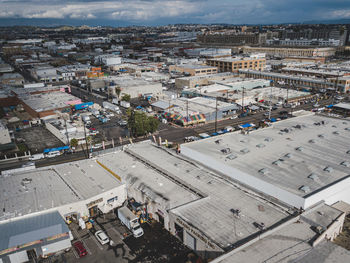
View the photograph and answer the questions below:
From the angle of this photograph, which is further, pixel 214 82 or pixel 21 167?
pixel 214 82

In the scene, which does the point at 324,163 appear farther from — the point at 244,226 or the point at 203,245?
the point at 203,245

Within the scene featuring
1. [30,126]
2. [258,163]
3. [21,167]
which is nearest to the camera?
[258,163]

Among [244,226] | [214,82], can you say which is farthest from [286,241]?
[214,82]

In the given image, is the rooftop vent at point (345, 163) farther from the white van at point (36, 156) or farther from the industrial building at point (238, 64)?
the industrial building at point (238, 64)

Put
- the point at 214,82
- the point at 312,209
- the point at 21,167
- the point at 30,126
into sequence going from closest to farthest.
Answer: the point at 312,209
the point at 21,167
the point at 30,126
the point at 214,82

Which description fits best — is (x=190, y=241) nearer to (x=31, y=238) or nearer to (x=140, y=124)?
(x=31, y=238)

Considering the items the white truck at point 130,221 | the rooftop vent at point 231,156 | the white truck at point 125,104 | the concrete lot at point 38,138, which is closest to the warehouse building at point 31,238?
the white truck at point 130,221

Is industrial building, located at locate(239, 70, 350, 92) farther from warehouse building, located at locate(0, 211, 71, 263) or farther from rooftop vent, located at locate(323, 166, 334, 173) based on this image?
warehouse building, located at locate(0, 211, 71, 263)
